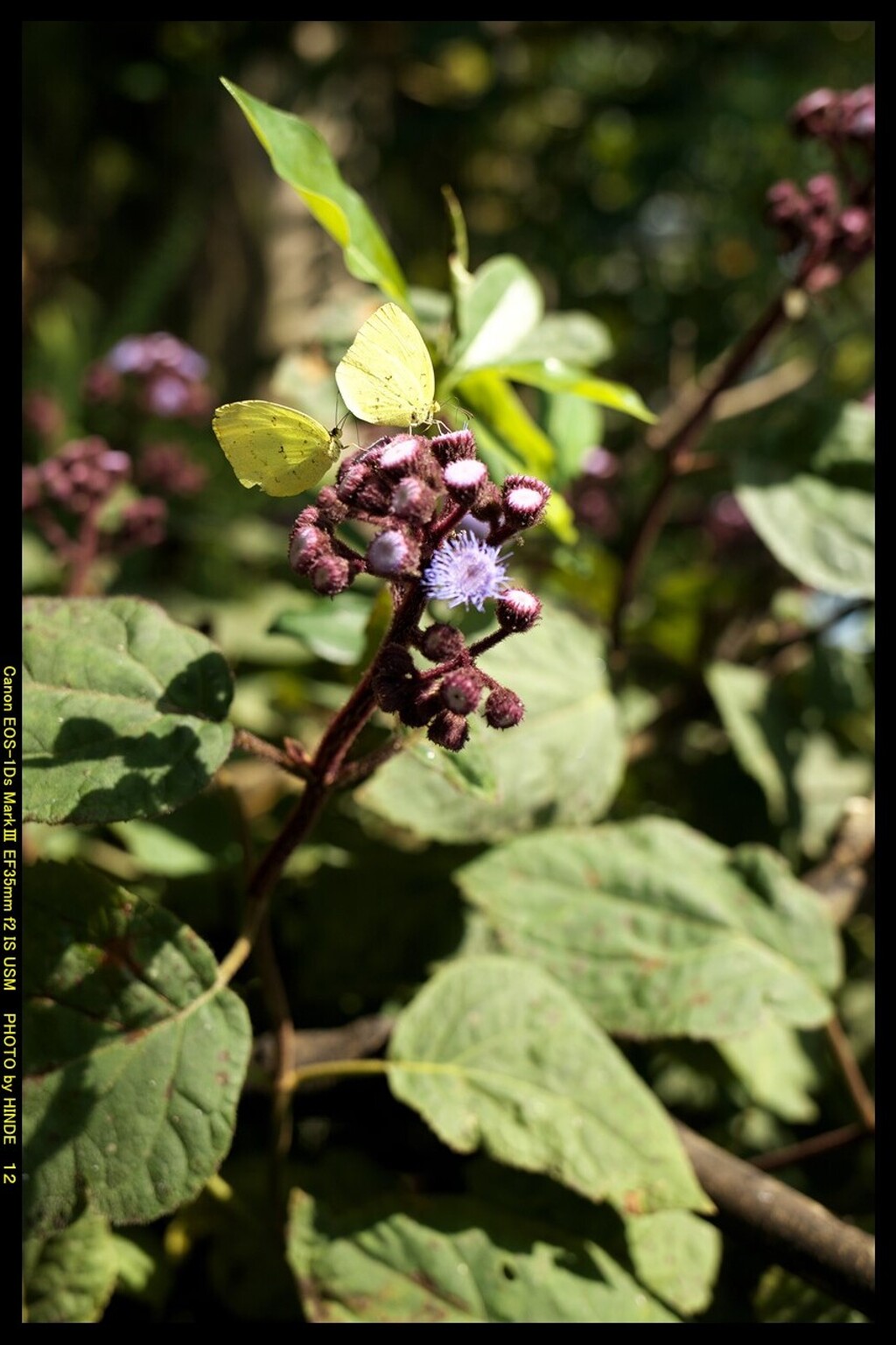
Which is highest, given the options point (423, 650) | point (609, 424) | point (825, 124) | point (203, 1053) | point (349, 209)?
point (825, 124)

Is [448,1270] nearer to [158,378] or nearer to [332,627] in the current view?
[332,627]

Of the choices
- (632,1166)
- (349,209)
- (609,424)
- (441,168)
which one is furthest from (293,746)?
(441,168)

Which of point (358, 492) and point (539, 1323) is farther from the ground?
point (358, 492)

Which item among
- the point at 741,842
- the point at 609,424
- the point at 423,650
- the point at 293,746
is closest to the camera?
the point at 423,650

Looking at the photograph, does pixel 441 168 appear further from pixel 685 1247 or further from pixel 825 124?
pixel 685 1247

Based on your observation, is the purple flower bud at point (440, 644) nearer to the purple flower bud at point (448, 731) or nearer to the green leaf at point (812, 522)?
the purple flower bud at point (448, 731)

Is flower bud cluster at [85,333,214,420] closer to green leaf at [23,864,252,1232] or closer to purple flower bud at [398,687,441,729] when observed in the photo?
green leaf at [23,864,252,1232]
